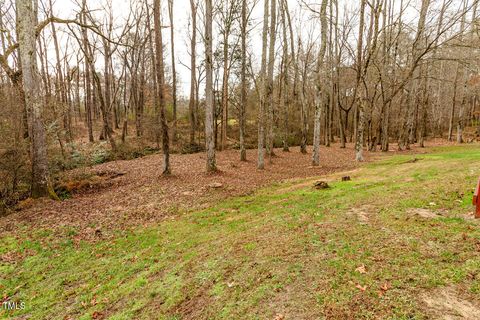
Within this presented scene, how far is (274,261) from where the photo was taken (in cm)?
385

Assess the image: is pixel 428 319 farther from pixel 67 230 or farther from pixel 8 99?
pixel 8 99

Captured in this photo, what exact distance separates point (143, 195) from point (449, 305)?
8.54 meters

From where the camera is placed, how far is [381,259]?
336 cm

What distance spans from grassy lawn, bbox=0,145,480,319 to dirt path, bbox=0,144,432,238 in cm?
64

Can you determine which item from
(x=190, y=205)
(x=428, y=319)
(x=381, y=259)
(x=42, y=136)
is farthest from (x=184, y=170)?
(x=428, y=319)

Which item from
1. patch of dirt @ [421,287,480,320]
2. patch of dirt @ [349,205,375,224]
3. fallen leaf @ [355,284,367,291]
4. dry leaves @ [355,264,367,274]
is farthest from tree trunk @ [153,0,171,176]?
patch of dirt @ [421,287,480,320]

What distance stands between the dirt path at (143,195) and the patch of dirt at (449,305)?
6.03 m

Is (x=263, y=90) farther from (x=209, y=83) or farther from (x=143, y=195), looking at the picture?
(x=143, y=195)

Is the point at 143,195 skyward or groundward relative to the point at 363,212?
groundward

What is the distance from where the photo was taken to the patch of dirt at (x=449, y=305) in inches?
→ 91.2

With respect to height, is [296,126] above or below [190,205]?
above

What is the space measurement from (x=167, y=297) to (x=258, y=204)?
13.4 ft

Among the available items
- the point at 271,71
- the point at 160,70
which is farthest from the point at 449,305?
the point at 271,71

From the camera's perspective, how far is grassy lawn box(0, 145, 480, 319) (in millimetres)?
2879
